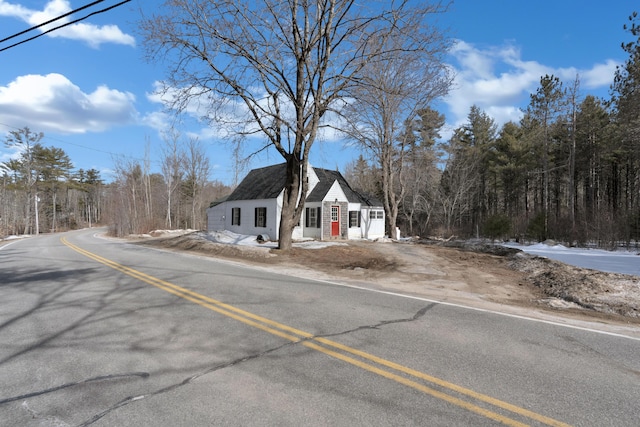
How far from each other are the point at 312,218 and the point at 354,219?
3.46m

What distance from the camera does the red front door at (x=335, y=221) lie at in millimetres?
24406

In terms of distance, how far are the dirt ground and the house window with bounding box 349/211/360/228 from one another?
8.86m

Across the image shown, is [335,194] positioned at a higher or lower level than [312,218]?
higher

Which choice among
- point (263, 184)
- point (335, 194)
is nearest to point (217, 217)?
point (263, 184)

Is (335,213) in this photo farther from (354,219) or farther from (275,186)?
(275,186)

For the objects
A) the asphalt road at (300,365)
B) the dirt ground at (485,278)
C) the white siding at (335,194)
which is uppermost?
the white siding at (335,194)

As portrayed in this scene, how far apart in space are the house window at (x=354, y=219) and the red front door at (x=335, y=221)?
1.61m

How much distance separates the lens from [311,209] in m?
24.8

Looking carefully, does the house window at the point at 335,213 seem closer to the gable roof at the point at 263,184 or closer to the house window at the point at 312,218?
the house window at the point at 312,218

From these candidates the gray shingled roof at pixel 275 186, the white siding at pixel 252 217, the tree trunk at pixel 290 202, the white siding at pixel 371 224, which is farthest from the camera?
the white siding at pixel 371 224

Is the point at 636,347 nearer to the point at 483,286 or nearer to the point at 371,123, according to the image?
the point at 483,286

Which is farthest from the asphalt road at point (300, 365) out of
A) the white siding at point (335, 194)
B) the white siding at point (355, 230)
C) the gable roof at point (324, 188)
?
the white siding at point (355, 230)

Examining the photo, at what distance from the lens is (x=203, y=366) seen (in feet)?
12.5

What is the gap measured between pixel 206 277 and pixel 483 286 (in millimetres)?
7281
